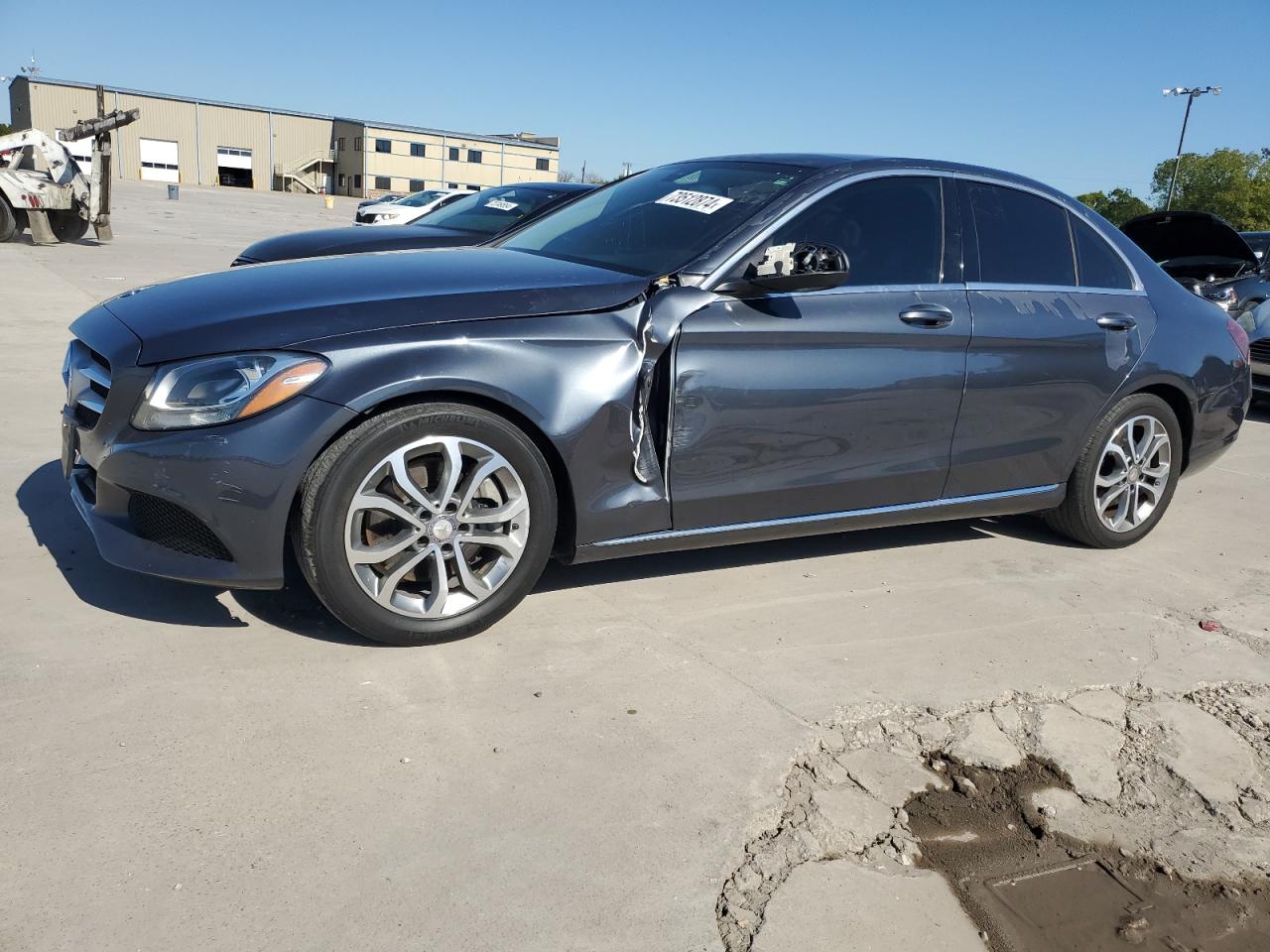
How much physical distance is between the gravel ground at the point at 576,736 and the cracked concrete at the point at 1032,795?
12 mm

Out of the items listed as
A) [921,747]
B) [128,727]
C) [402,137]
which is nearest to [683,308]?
[921,747]

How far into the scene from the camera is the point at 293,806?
250 centimetres

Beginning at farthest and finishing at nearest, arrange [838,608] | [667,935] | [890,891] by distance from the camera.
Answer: [838,608] → [890,891] → [667,935]

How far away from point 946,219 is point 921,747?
218cm

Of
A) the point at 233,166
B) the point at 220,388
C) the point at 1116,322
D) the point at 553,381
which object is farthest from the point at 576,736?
the point at 233,166

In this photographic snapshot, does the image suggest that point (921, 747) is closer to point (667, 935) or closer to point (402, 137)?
point (667, 935)

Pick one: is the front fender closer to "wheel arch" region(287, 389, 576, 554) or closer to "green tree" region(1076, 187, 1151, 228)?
"wheel arch" region(287, 389, 576, 554)

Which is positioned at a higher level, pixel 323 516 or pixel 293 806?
pixel 323 516

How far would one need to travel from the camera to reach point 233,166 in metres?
69.8

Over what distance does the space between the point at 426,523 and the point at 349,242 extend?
5304mm

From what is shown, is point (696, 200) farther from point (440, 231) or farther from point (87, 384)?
point (440, 231)

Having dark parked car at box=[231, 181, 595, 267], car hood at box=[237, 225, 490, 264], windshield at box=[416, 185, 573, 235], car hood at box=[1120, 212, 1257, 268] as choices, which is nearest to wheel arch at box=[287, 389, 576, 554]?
dark parked car at box=[231, 181, 595, 267]

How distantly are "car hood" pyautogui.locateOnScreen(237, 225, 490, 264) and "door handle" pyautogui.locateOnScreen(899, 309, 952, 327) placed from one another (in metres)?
4.23

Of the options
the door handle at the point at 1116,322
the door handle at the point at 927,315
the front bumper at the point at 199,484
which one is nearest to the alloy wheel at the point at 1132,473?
the door handle at the point at 1116,322
